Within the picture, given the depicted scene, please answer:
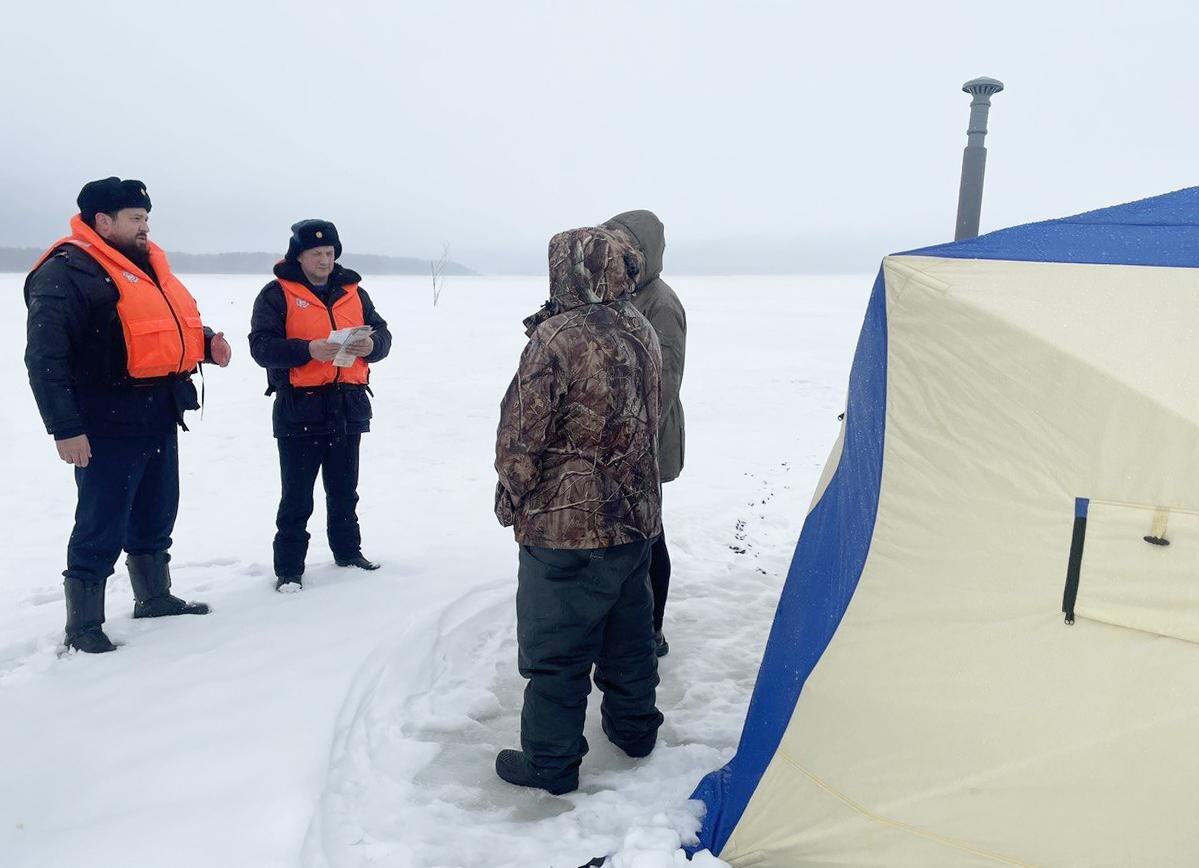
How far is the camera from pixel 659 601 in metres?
3.74

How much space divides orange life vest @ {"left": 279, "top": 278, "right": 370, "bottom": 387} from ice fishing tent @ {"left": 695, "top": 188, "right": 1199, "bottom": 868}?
9.24ft

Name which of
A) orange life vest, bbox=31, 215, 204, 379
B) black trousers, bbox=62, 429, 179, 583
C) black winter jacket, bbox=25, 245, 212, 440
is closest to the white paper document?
orange life vest, bbox=31, 215, 204, 379

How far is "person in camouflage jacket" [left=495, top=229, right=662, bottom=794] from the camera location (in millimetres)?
2568

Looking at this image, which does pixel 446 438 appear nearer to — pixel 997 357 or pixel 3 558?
pixel 3 558

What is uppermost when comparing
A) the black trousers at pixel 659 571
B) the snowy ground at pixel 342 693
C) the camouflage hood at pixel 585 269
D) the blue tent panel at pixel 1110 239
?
the blue tent panel at pixel 1110 239

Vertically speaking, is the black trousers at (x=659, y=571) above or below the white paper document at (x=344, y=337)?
below

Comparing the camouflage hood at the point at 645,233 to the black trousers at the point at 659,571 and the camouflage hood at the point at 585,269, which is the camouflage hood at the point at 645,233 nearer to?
the camouflage hood at the point at 585,269

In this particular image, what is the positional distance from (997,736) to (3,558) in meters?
5.38

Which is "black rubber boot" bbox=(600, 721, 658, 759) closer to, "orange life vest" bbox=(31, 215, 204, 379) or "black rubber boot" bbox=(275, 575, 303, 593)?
"black rubber boot" bbox=(275, 575, 303, 593)

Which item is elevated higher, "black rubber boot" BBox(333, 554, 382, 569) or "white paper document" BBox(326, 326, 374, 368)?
"white paper document" BBox(326, 326, 374, 368)

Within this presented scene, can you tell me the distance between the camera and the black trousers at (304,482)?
14.1ft

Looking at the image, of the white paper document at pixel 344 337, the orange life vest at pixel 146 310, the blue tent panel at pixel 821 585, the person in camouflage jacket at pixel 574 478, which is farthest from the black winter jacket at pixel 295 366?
the blue tent panel at pixel 821 585

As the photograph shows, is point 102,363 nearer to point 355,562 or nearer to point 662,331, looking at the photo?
point 355,562

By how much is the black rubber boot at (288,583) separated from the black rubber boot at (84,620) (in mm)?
869
